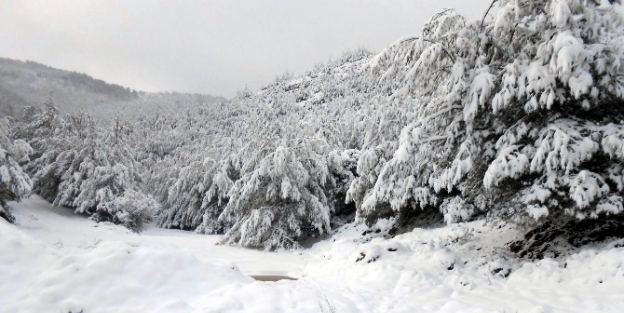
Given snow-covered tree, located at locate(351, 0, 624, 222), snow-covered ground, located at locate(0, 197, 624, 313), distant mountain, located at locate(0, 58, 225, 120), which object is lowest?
snow-covered ground, located at locate(0, 197, 624, 313)

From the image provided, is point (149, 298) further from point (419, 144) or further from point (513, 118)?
point (513, 118)

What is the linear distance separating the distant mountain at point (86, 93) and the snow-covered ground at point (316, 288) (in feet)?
376

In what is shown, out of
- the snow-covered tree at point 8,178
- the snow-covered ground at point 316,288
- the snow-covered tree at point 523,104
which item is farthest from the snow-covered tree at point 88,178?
the snow-covered tree at point 523,104

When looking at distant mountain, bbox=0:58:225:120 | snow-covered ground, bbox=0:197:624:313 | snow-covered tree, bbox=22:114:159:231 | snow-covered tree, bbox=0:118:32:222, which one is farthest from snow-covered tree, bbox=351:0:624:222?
distant mountain, bbox=0:58:225:120

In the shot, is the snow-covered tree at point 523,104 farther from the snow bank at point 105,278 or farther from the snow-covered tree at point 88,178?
the snow-covered tree at point 88,178

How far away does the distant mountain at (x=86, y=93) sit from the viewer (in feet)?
383

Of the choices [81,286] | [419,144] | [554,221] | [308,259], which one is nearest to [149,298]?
[81,286]

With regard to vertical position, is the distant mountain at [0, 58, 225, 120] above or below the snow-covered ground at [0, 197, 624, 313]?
above

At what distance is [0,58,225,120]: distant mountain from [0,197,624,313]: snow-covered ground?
376 feet

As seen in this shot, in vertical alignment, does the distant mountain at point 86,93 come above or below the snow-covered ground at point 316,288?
above

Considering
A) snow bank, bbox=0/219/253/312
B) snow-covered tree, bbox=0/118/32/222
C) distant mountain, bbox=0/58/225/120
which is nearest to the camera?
snow bank, bbox=0/219/253/312

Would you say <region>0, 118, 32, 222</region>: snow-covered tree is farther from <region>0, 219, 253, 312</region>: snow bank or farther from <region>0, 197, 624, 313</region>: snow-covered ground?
<region>0, 219, 253, 312</region>: snow bank

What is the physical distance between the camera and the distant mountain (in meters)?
117

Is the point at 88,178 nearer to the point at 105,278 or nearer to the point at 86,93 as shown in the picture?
the point at 105,278
